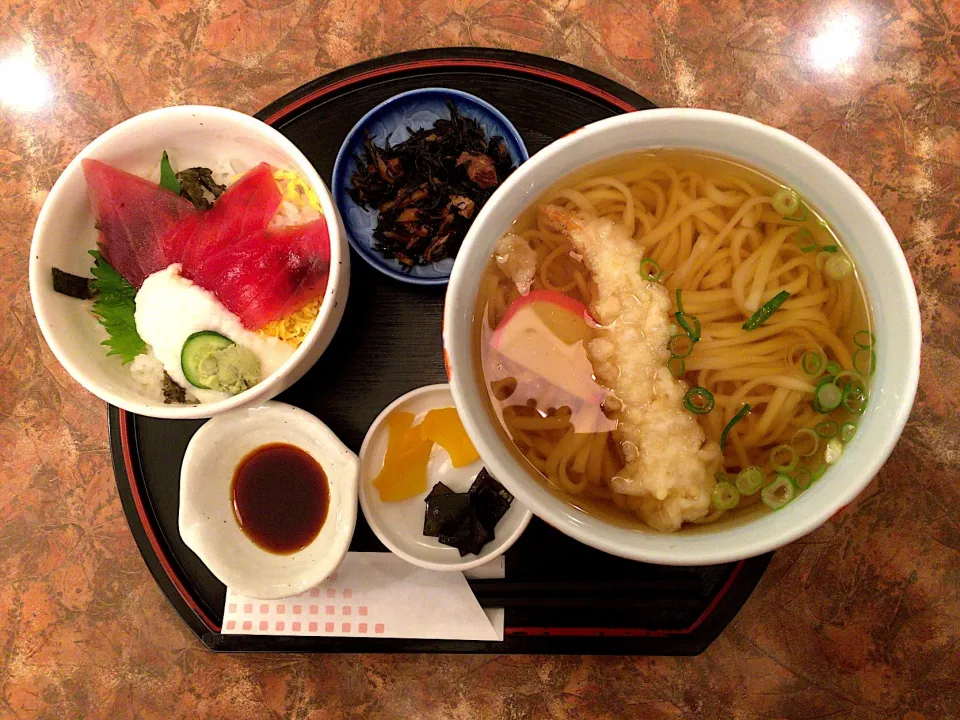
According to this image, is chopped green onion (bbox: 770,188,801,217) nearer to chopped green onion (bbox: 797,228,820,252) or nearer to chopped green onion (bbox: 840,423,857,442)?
chopped green onion (bbox: 797,228,820,252)

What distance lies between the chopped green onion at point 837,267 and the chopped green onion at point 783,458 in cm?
39

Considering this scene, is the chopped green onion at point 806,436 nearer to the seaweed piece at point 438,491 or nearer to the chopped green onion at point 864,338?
the chopped green onion at point 864,338

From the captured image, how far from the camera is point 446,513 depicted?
5.17 ft

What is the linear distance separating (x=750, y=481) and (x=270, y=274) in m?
1.22

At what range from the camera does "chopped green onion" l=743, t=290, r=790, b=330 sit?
1.36 meters

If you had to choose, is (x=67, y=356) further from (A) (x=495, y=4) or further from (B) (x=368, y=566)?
(A) (x=495, y=4)

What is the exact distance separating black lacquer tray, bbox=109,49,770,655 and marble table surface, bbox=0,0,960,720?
236 mm

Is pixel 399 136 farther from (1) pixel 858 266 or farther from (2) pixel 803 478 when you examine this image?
(2) pixel 803 478

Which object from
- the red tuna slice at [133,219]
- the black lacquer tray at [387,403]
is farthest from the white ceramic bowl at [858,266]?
the red tuna slice at [133,219]

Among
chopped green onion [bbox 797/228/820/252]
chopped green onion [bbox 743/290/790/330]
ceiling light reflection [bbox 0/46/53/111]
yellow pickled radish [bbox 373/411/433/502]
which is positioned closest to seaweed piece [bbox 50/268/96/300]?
yellow pickled radish [bbox 373/411/433/502]

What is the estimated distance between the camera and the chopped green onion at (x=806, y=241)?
1.38 meters

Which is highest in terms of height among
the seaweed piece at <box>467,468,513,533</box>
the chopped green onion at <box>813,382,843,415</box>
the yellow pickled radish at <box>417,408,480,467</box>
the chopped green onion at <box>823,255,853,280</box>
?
the chopped green onion at <box>823,255,853,280</box>

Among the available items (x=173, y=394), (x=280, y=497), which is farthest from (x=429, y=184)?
(x=280, y=497)

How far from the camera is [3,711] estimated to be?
195 centimetres
